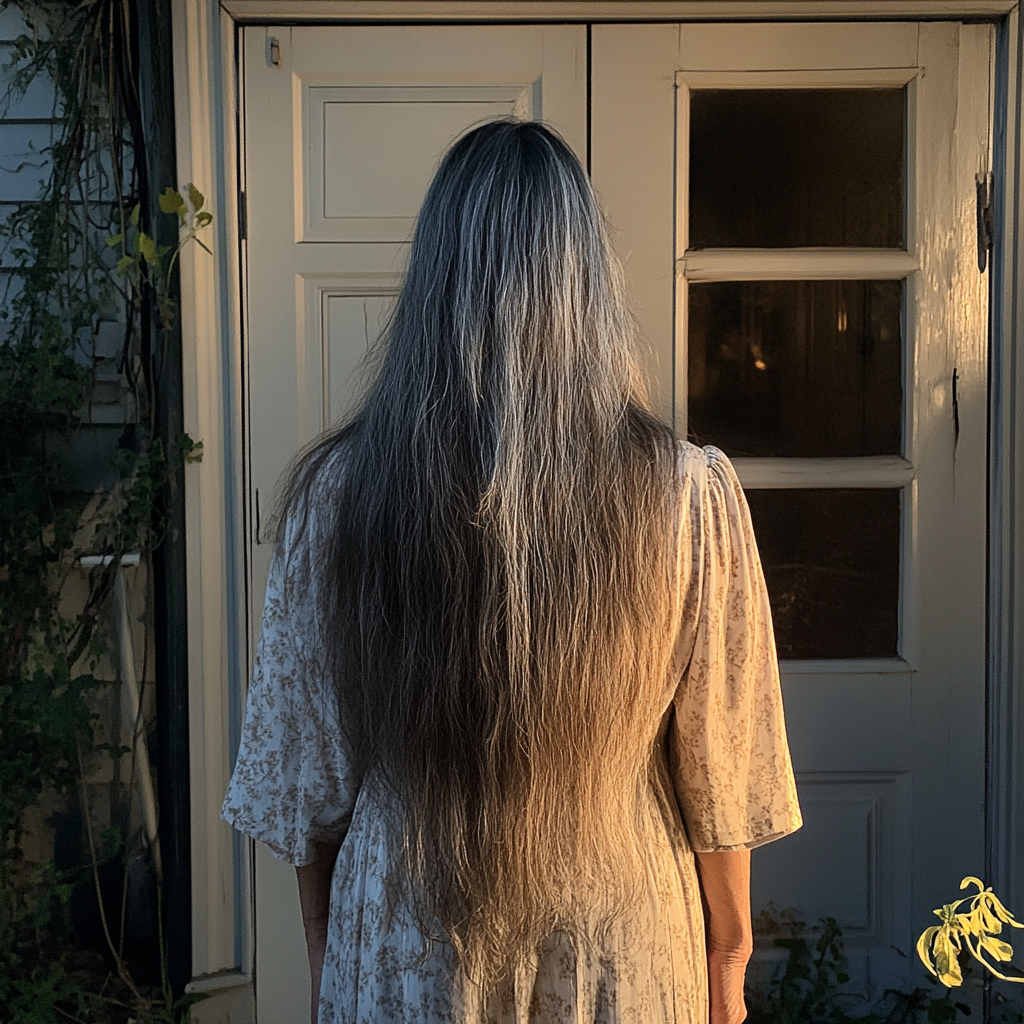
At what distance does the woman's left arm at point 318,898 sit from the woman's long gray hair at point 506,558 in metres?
0.24

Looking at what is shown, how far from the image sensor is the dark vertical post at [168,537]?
6.68 ft

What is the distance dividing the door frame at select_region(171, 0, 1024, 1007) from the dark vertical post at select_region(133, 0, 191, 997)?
36mm

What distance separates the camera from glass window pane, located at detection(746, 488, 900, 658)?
2.15m

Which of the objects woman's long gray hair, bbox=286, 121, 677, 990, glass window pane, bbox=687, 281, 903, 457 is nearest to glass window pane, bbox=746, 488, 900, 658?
glass window pane, bbox=687, 281, 903, 457

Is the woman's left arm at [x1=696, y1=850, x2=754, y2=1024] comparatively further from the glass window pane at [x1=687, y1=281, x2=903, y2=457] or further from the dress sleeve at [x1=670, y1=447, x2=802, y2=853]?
the glass window pane at [x1=687, y1=281, x2=903, y2=457]

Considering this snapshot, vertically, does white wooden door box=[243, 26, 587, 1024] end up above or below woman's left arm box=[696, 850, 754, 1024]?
above

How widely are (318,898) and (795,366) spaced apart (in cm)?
157

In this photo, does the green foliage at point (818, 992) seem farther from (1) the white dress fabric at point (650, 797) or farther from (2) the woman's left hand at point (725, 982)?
(1) the white dress fabric at point (650, 797)

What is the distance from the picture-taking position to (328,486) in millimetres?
1022

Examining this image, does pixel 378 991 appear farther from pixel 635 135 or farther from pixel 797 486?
pixel 635 135

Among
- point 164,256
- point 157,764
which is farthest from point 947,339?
point 157,764

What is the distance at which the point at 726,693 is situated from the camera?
1097mm

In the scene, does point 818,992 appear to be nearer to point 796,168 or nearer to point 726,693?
point 726,693

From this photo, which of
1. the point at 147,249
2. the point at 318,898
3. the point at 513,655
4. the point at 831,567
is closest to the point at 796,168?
the point at 831,567
